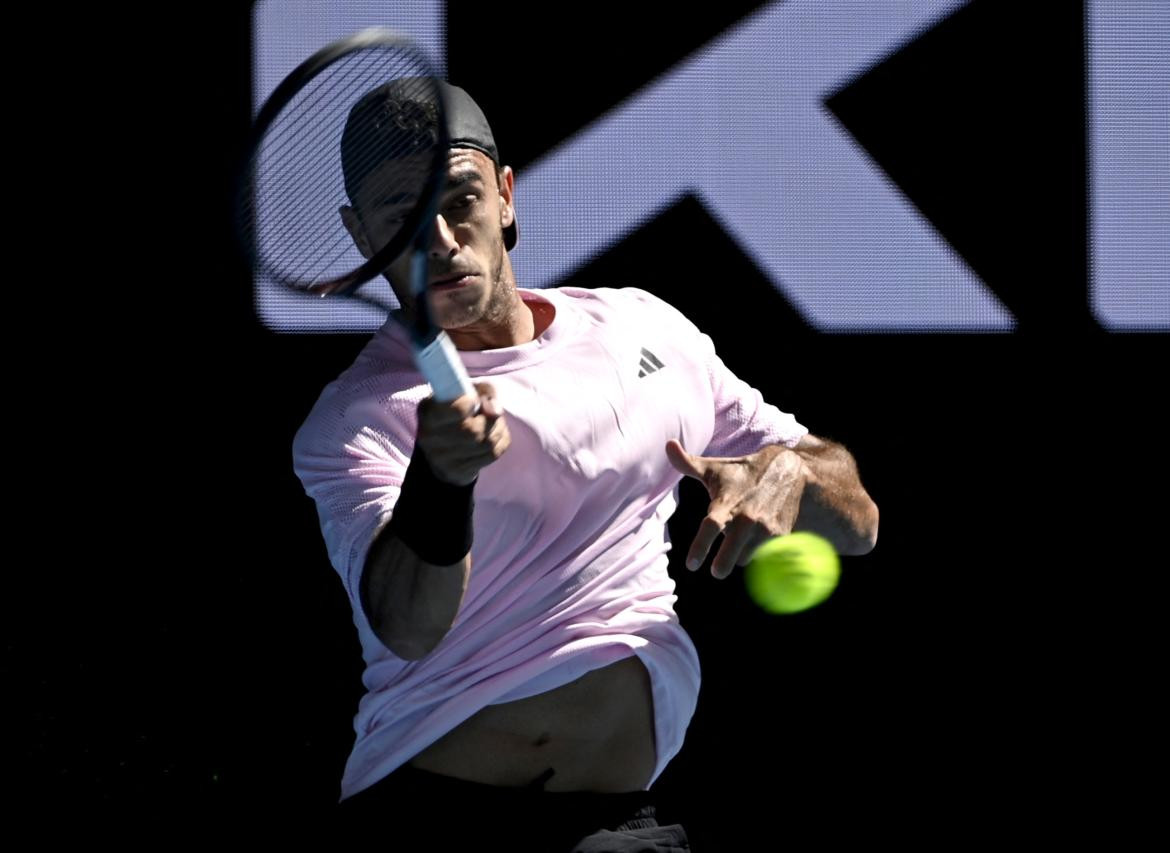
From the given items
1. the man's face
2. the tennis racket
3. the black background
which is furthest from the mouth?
the black background

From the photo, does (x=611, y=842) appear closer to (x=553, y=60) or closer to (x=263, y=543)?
(x=263, y=543)

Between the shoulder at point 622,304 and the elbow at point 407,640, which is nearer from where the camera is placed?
the elbow at point 407,640

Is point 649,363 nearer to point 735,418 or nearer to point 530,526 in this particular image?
point 735,418

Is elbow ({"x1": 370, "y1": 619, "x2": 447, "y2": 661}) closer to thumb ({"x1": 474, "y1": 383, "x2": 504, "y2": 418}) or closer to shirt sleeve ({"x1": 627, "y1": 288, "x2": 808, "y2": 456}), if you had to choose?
thumb ({"x1": 474, "y1": 383, "x2": 504, "y2": 418})

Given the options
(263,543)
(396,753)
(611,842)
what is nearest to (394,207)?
(396,753)

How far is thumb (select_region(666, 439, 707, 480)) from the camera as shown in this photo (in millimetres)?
2168

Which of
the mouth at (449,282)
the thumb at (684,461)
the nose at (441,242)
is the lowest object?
the thumb at (684,461)

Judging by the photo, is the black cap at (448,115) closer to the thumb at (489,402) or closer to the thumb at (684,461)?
the thumb at (489,402)

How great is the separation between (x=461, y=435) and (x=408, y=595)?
268 millimetres

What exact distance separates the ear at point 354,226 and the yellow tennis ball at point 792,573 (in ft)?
2.08

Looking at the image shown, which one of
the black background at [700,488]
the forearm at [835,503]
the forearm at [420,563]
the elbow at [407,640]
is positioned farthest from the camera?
the black background at [700,488]

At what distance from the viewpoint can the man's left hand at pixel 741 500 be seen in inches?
81.9

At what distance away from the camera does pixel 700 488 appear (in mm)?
3209

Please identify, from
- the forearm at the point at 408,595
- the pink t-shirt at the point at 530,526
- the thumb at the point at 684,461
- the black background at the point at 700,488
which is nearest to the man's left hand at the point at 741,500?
the thumb at the point at 684,461
